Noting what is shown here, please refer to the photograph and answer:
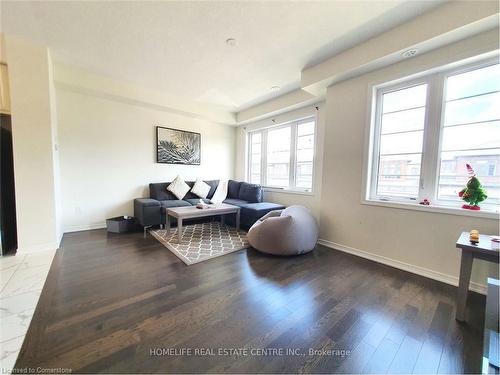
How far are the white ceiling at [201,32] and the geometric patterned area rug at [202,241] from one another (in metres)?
2.86

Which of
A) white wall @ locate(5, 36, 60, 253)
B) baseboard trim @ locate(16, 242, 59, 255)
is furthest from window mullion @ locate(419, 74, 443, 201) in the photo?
baseboard trim @ locate(16, 242, 59, 255)

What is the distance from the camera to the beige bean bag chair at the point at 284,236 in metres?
2.81

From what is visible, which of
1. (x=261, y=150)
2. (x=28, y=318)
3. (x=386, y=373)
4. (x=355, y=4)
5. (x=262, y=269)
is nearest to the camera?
(x=386, y=373)

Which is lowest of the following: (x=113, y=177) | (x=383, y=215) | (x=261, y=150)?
(x=383, y=215)

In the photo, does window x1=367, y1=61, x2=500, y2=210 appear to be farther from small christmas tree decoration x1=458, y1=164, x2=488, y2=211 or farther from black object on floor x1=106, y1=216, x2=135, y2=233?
black object on floor x1=106, y1=216, x2=135, y2=233

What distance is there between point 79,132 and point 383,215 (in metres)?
5.36

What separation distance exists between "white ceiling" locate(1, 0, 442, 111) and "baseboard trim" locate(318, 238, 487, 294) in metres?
2.89

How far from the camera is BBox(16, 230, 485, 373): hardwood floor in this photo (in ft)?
4.17

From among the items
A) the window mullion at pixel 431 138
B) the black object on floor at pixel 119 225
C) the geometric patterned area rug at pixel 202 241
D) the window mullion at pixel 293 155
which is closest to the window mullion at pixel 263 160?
the window mullion at pixel 293 155

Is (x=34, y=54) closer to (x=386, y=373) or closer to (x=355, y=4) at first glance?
(x=355, y=4)

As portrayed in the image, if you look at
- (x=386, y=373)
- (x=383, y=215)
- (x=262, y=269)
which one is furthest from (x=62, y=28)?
(x=383, y=215)

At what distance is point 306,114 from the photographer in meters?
4.25

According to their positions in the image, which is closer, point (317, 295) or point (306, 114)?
point (317, 295)

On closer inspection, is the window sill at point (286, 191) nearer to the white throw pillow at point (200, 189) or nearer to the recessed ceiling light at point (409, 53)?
the white throw pillow at point (200, 189)
